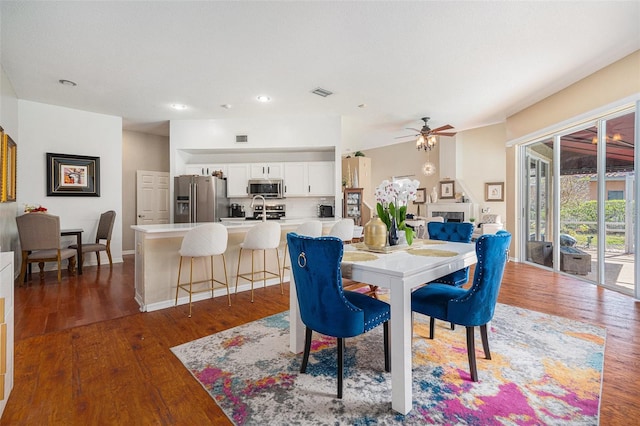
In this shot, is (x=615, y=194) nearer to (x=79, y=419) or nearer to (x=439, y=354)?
(x=439, y=354)

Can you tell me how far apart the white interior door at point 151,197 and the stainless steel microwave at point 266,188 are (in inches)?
101

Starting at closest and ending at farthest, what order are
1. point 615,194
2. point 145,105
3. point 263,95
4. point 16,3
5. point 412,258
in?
point 412,258 < point 16,3 < point 615,194 < point 263,95 < point 145,105

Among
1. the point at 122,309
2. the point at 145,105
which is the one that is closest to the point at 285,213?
the point at 145,105

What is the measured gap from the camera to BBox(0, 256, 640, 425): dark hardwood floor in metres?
1.62

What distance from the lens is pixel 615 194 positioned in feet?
12.7

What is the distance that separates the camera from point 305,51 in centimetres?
333

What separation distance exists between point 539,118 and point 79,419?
6661mm

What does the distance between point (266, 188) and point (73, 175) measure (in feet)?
11.1

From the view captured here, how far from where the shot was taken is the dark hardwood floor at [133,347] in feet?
5.30

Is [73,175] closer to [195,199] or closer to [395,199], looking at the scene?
[195,199]

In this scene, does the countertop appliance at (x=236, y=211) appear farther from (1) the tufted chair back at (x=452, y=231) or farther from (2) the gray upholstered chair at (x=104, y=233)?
(1) the tufted chair back at (x=452, y=231)

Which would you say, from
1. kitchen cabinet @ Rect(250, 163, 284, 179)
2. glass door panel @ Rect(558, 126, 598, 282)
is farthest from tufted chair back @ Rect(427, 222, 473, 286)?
kitchen cabinet @ Rect(250, 163, 284, 179)

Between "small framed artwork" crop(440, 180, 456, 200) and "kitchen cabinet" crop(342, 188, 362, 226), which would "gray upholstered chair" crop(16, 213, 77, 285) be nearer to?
"kitchen cabinet" crop(342, 188, 362, 226)

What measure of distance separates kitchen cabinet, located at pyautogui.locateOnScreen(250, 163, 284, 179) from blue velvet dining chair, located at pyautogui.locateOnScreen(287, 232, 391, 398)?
4.43 metres
